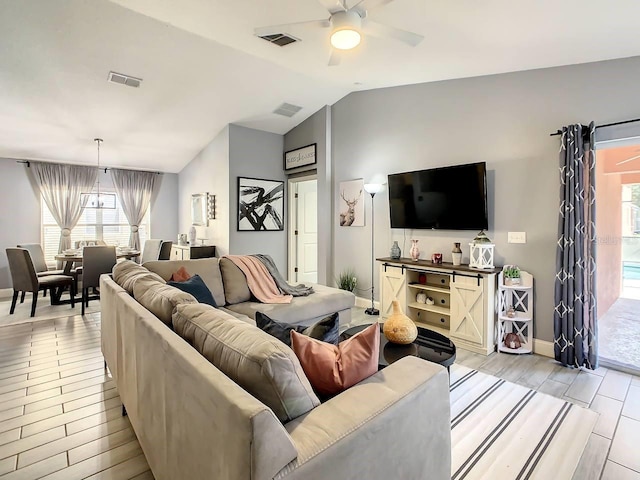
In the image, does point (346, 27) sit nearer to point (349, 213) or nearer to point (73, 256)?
point (349, 213)

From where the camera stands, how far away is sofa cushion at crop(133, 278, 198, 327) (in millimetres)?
1749

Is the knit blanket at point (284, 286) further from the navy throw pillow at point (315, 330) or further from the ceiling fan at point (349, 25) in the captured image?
the ceiling fan at point (349, 25)

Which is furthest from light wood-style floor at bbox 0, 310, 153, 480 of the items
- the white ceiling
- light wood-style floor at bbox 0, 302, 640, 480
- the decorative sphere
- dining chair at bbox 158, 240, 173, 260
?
the white ceiling

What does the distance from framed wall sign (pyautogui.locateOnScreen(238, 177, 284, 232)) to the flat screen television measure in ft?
7.77

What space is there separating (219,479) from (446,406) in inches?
36.8

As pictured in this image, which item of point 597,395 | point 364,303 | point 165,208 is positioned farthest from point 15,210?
point 597,395

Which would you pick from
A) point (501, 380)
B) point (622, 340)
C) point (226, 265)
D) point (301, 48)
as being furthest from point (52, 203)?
point (622, 340)

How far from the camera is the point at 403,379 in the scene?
4.33 ft

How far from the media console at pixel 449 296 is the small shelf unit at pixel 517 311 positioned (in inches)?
3.2

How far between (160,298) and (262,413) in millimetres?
1247

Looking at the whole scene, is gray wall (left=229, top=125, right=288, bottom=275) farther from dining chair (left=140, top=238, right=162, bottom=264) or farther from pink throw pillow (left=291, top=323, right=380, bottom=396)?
pink throw pillow (left=291, top=323, right=380, bottom=396)

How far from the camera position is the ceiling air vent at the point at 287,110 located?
520 centimetres

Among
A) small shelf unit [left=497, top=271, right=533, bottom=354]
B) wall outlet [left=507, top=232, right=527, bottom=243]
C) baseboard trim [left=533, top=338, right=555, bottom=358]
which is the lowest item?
baseboard trim [left=533, top=338, right=555, bottom=358]

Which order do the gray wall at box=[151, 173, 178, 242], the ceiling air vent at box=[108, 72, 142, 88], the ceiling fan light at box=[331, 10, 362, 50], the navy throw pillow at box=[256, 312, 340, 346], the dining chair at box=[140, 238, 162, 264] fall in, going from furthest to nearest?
the gray wall at box=[151, 173, 178, 242]
the dining chair at box=[140, 238, 162, 264]
the ceiling air vent at box=[108, 72, 142, 88]
the ceiling fan light at box=[331, 10, 362, 50]
the navy throw pillow at box=[256, 312, 340, 346]
